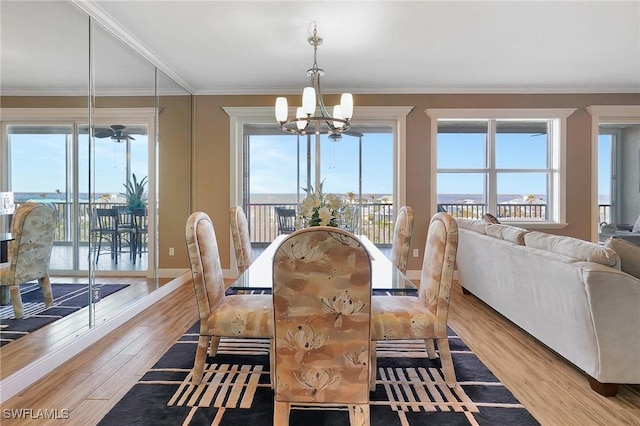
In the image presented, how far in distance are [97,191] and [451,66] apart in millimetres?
3850

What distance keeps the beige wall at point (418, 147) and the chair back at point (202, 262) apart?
298 centimetres

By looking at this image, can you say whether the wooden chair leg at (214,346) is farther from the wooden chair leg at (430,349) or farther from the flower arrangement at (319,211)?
the wooden chair leg at (430,349)

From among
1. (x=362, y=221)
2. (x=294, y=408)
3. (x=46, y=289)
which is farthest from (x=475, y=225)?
(x=46, y=289)

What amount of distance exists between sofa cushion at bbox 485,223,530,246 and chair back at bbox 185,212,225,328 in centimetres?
228

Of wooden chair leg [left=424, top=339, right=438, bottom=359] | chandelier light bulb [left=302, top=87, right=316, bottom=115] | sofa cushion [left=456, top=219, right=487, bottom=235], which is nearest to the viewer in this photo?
wooden chair leg [left=424, top=339, right=438, bottom=359]

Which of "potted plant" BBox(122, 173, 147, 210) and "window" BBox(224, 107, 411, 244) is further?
"window" BBox(224, 107, 411, 244)

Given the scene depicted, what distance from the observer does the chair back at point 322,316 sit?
125cm

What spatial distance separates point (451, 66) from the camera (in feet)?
13.0

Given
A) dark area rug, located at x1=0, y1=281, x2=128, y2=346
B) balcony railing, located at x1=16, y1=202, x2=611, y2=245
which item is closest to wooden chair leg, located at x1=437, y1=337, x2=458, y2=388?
dark area rug, located at x1=0, y1=281, x2=128, y2=346

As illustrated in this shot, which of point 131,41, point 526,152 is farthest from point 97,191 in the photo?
point 526,152

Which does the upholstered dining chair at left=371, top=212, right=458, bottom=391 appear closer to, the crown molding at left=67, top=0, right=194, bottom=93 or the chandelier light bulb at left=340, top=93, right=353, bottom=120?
the chandelier light bulb at left=340, top=93, right=353, bottom=120

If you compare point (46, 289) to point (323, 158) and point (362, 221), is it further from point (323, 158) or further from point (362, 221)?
point (362, 221)

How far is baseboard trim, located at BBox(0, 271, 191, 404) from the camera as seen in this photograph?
6.48 feet

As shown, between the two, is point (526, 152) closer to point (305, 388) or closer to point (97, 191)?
point (305, 388)
